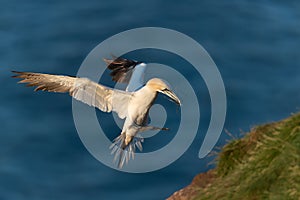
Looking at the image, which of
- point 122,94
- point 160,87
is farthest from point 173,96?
point 122,94

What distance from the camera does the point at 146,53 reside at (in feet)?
110

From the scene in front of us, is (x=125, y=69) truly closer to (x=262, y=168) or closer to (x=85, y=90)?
(x=85, y=90)

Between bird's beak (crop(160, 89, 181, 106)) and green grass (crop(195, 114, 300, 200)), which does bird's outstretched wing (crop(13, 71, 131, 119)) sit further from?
green grass (crop(195, 114, 300, 200))

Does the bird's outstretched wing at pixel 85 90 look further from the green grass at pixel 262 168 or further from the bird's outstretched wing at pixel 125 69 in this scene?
the green grass at pixel 262 168

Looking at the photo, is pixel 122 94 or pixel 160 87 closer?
pixel 160 87

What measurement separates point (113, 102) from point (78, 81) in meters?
0.76

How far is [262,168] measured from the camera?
12.7m

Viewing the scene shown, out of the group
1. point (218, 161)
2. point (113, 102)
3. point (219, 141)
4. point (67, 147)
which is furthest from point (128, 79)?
point (67, 147)

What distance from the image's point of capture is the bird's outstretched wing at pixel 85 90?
1583 centimetres

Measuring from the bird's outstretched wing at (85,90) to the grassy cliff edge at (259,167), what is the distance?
2752 millimetres

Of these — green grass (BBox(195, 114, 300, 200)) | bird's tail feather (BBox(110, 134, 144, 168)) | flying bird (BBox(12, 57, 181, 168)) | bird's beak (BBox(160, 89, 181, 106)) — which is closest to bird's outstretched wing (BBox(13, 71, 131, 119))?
flying bird (BBox(12, 57, 181, 168))

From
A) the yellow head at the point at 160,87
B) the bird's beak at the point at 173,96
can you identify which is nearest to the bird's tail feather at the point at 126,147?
the yellow head at the point at 160,87

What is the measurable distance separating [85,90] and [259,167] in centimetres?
421

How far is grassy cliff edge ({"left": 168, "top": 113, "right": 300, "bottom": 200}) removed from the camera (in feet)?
40.2
